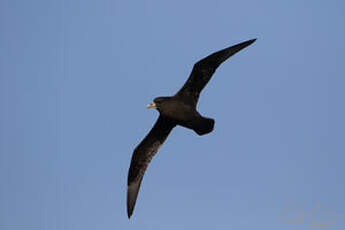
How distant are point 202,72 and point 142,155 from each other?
10.1ft

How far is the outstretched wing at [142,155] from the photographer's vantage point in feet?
47.3

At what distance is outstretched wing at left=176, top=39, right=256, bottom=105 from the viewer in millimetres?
13008

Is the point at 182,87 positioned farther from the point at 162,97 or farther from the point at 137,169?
the point at 137,169

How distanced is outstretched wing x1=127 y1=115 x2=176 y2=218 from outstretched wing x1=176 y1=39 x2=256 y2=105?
47.3 inches

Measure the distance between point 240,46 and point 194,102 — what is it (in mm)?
1743

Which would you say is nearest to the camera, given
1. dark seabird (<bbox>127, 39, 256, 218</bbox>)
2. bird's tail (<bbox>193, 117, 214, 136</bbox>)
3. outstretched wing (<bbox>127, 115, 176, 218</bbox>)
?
bird's tail (<bbox>193, 117, 214, 136</bbox>)

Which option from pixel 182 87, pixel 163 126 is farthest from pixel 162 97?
pixel 163 126

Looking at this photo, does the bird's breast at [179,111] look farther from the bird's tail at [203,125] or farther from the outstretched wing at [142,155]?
the outstretched wing at [142,155]

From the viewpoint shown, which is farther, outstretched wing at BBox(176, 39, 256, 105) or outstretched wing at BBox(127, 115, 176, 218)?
outstretched wing at BBox(127, 115, 176, 218)

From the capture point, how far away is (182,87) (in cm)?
1326

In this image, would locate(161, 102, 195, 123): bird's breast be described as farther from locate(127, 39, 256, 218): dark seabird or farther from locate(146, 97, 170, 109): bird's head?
locate(146, 97, 170, 109): bird's head

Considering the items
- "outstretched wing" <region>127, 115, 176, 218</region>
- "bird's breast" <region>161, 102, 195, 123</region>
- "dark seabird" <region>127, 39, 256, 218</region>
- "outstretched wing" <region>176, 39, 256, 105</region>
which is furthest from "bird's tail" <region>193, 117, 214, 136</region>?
"outstretched wing" <region>127, 115, 176, 218</region>

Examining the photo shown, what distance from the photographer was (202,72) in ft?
43.2

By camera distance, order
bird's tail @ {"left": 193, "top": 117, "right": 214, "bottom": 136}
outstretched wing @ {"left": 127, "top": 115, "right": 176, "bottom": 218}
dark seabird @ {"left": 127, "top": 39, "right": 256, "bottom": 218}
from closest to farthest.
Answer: bird's tail @ {"left": 193, "top": 117, "right": 214, "bottom": 136}, dark seabird @ {"left": 127, "top": 39, "right": 256, "bottom": 218}, outstretched wing @ {"left": 127, "top": 115, "right": 176, "bottom": 218}
